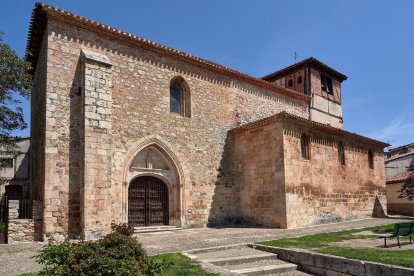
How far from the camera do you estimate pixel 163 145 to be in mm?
14109

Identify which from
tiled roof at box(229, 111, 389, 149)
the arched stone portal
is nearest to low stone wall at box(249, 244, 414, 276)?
the arched stone portal

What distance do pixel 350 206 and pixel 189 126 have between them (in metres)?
9.18

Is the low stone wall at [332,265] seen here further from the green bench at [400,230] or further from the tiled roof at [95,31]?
the tiled roof at [95,31]

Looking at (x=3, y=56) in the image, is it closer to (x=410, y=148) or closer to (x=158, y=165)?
(x=158, y=165)

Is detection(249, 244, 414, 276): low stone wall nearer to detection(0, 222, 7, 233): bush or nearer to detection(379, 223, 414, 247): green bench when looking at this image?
detection(379, 223, 414, 247): green bench

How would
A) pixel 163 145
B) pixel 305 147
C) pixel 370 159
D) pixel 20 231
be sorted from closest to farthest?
pixel 20 231, pixel 163 145, pixel 305 147, pixel 370 159

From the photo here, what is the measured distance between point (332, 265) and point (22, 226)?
28.5 feet

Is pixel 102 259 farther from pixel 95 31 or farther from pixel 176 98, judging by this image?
pixel 176 98

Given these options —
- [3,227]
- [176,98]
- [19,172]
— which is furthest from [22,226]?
[19,172]

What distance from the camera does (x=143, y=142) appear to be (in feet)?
44.2

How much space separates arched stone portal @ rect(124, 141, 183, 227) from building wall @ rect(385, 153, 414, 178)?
71.7ft

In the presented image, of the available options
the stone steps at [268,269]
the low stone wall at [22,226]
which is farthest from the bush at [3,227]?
the stone steps at [268,269]

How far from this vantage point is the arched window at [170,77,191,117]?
601 inches

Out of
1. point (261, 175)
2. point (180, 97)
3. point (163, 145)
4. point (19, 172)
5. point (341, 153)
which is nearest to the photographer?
point (163, 145)
